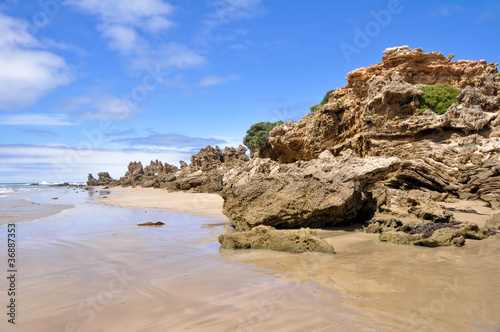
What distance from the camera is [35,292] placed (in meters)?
3.79

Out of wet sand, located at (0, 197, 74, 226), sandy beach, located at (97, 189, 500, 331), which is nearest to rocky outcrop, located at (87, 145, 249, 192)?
wet sand, located at (0, 197, 74, 226)

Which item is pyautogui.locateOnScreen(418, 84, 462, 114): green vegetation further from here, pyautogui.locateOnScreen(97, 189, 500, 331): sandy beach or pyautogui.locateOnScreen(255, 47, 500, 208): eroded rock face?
pyautogui.locateOnScreen(97, 189, 500, 331): sandy beach

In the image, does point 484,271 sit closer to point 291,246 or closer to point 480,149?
point 291,246

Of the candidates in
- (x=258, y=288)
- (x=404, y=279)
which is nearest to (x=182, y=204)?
(x=258, y=288)

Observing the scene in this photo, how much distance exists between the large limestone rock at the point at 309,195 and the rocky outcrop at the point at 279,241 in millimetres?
1225

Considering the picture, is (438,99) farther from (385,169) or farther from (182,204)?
(182,204)

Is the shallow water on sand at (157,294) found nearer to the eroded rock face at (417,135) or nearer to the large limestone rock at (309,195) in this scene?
the large limestone rock at (309,195)

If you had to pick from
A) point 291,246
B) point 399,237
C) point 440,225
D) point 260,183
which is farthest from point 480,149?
point 291,246

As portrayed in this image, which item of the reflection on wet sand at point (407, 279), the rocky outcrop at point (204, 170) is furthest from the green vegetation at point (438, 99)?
the rocky outcrop at point (204, 170)

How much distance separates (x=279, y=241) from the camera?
571 centimetres

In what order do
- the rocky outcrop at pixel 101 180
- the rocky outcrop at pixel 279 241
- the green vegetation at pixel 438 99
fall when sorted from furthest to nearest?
the rocky outcrop at pixel 101 180 < the green vegetation at pixel 438 99 < the rocky outcrop at pixel 279 241

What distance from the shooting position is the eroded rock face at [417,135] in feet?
37.8

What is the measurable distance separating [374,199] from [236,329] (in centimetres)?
695

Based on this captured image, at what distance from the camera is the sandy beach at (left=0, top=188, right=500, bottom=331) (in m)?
2.78
